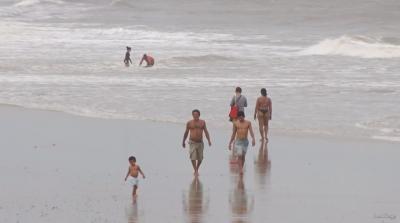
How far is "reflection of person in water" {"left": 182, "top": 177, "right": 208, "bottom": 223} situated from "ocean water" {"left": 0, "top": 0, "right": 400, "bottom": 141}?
5473 millimetres

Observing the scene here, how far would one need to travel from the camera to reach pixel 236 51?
41031 millimetres

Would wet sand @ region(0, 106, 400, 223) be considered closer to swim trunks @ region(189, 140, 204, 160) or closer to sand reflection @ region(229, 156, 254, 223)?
sand reflection @ region(229, 156, 254, 223)

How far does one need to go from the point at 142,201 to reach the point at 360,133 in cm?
712

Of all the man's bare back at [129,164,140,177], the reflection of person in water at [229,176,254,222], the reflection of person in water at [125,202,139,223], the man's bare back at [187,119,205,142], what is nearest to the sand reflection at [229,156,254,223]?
the reflection of person in water at [229,176,254,222]

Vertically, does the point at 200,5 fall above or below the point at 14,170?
above

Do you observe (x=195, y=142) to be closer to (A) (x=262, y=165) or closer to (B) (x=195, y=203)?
(A) (x=262, y=165)

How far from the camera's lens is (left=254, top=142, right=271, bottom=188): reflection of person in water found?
1494 cm

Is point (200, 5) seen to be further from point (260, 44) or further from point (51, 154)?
point (51, 154)

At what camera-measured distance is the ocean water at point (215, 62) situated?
22484 millimetres

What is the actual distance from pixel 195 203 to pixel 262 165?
304cm

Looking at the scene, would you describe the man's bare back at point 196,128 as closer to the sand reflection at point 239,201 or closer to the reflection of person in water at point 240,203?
the sand reflection at point 239,201

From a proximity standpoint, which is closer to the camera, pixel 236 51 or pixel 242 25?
pixel 236 51

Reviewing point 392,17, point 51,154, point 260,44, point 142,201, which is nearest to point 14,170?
point 51,154

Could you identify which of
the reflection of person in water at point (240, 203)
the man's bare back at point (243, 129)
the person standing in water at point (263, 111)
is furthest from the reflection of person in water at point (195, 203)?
the person standing in water at point (263, 111)
